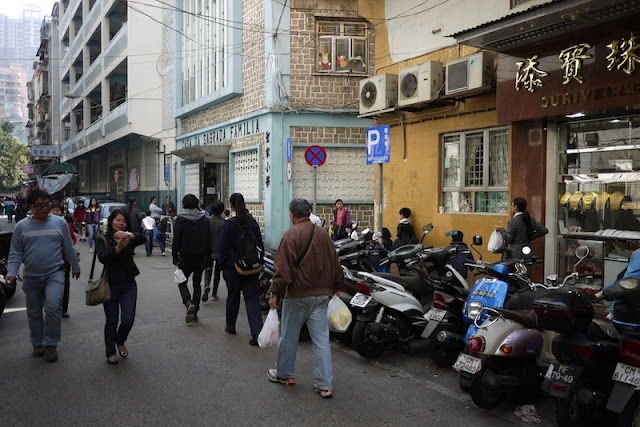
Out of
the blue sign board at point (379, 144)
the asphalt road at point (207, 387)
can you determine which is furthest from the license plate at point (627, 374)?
the blue sign board at point (379, 144)

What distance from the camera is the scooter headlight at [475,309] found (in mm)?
5723

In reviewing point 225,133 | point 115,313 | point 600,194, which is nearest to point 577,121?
point 600,194

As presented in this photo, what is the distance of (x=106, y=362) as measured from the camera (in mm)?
6445

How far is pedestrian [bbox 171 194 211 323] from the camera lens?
27.2 feet

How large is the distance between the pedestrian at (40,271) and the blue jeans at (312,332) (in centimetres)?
274

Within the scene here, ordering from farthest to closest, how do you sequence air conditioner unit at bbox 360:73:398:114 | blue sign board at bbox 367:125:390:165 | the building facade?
the building facade
air conditioner unit at bbox 360:73:398:114
blue sign board at bbox 367:125:390:165

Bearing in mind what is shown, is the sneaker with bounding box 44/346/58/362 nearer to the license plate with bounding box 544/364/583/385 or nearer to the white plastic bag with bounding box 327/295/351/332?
the white plastic bag with bounding box 327/295/351/332

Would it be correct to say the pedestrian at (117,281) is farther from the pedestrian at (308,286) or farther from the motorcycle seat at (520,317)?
the motorcycle seat at (520,317)

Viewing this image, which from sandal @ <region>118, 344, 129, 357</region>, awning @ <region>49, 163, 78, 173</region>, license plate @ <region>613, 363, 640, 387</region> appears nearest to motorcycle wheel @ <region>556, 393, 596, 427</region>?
license plate @ <region>613, 363, 640, 387</region>

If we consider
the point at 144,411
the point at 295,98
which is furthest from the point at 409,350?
the point at 295,98

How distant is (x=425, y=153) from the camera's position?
11961 millimetres

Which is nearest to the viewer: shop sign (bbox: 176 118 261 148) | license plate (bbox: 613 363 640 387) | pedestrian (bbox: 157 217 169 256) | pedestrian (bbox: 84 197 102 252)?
license plate (bbox: 613 363 640 387)

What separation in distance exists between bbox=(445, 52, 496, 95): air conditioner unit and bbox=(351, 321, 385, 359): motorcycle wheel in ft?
17.5

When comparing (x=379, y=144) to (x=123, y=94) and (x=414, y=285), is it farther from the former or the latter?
(x=123, y=94)
